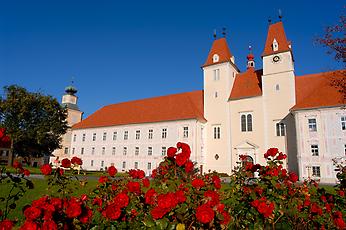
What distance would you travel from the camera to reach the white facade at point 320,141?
2534 cm

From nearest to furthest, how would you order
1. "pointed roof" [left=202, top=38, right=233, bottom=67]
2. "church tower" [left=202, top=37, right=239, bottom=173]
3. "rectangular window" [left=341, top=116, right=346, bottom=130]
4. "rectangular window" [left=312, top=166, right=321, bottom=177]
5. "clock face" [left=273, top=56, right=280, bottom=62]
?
"rectangular window" [left=341, top=116, right=346, bottom=130]
"rectangular window" [left=312, top=166, right=321, bottom=177]
"clock face" [left=273, top=56, right=280, bottom=62]
"church tower" [left=202, top=37, right=239, bottom=173]
"pointed roof" [left=202, top=38, right=233, bottom=67]

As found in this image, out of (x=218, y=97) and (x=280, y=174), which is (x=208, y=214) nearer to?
(x=280, y=174)

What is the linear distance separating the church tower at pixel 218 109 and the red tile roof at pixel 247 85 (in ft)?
2.55

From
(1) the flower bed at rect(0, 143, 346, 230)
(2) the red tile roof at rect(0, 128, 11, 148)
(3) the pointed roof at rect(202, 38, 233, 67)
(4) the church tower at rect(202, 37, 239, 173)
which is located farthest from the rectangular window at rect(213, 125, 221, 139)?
(2) the red tile roof at rect(0, 128, 11, 148)

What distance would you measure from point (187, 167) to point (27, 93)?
42.3 meters

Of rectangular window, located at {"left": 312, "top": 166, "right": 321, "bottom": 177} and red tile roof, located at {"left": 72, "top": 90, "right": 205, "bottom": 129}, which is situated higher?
red tile roof, located at {"left": 72, "top": 90, "right": 205, "bottom": 129}

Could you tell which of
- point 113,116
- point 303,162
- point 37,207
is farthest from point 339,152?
point 113,116

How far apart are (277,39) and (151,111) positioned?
20.3 m

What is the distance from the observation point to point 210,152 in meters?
34.3

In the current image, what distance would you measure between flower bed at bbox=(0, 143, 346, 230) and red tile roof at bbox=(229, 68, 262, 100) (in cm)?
2803

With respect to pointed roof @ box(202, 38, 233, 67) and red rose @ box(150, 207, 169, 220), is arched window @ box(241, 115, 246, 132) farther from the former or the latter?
red rose @ box(150, 207, 169, 220)

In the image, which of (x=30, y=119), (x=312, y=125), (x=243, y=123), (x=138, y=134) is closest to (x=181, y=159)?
(x=312, y=125)

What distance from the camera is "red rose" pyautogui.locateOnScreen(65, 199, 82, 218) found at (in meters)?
2.16

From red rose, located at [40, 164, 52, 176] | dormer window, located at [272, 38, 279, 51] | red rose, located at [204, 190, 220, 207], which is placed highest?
dormer window, located at [272, 38, 279, 51]
